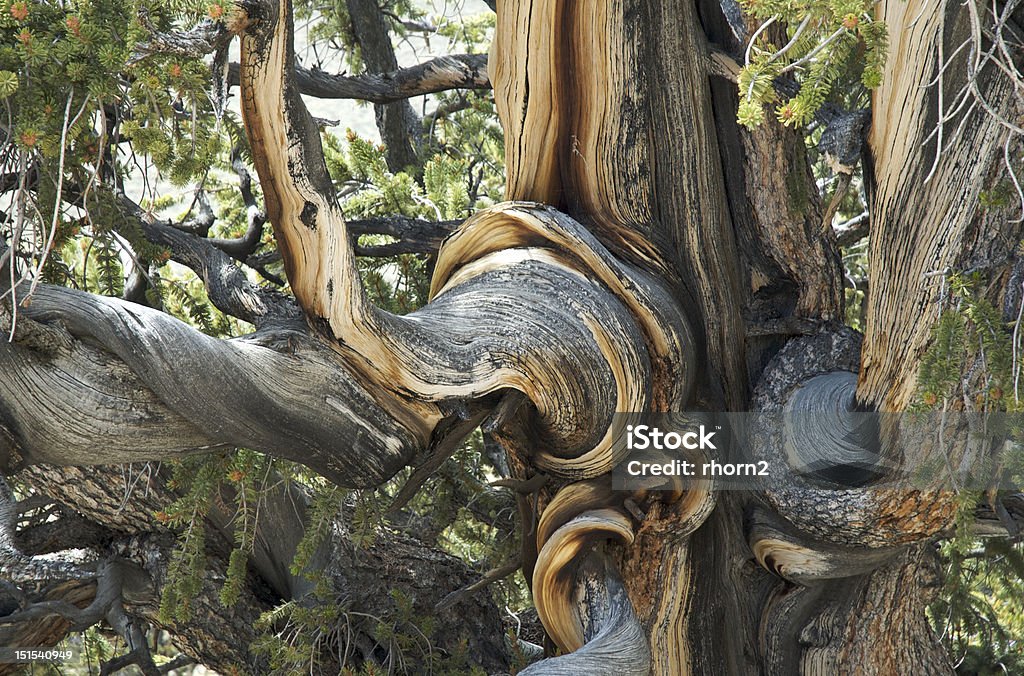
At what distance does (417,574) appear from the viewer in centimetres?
385

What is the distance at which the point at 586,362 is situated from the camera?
2746 mm

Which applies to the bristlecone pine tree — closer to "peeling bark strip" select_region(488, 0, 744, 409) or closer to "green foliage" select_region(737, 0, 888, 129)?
"peeling bark strip" select_region(488, 0, 744, 409)

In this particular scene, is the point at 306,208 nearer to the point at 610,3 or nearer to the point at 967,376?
the point at 610,3

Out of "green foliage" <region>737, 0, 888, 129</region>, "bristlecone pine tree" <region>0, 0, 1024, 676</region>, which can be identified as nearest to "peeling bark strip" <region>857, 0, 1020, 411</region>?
"bristlecone pine tree" <region>0, 0, 1024, 676</region>

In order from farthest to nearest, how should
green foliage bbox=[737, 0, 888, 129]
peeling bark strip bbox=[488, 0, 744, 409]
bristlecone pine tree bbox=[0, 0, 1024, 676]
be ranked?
peeling bark strip bbox=[488, 0, 744, 409]
bristlecone pine tree bbox=[0, 0, 1024, 676]
green foliage bbox=[737, 0, 888, 129]

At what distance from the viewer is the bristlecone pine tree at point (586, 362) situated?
2389mm

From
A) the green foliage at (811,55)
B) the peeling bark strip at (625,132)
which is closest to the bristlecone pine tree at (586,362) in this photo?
the peeling bark strip at (625,132)

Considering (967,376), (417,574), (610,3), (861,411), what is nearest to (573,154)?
(610,3)

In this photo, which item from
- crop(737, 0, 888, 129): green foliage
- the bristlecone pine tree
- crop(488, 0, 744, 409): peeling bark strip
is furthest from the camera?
crop(488, 0, 744, 409): peeling bark strip

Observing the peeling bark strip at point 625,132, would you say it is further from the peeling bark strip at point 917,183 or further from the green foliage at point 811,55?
the green foliage at point 811,55

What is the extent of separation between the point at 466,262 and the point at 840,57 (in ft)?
4.87

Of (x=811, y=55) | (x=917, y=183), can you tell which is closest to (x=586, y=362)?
(x=917, y=183)

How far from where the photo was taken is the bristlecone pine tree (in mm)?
2389

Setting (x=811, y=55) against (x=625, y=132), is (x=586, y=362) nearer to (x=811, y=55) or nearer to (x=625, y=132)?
(x=625, y=132)
